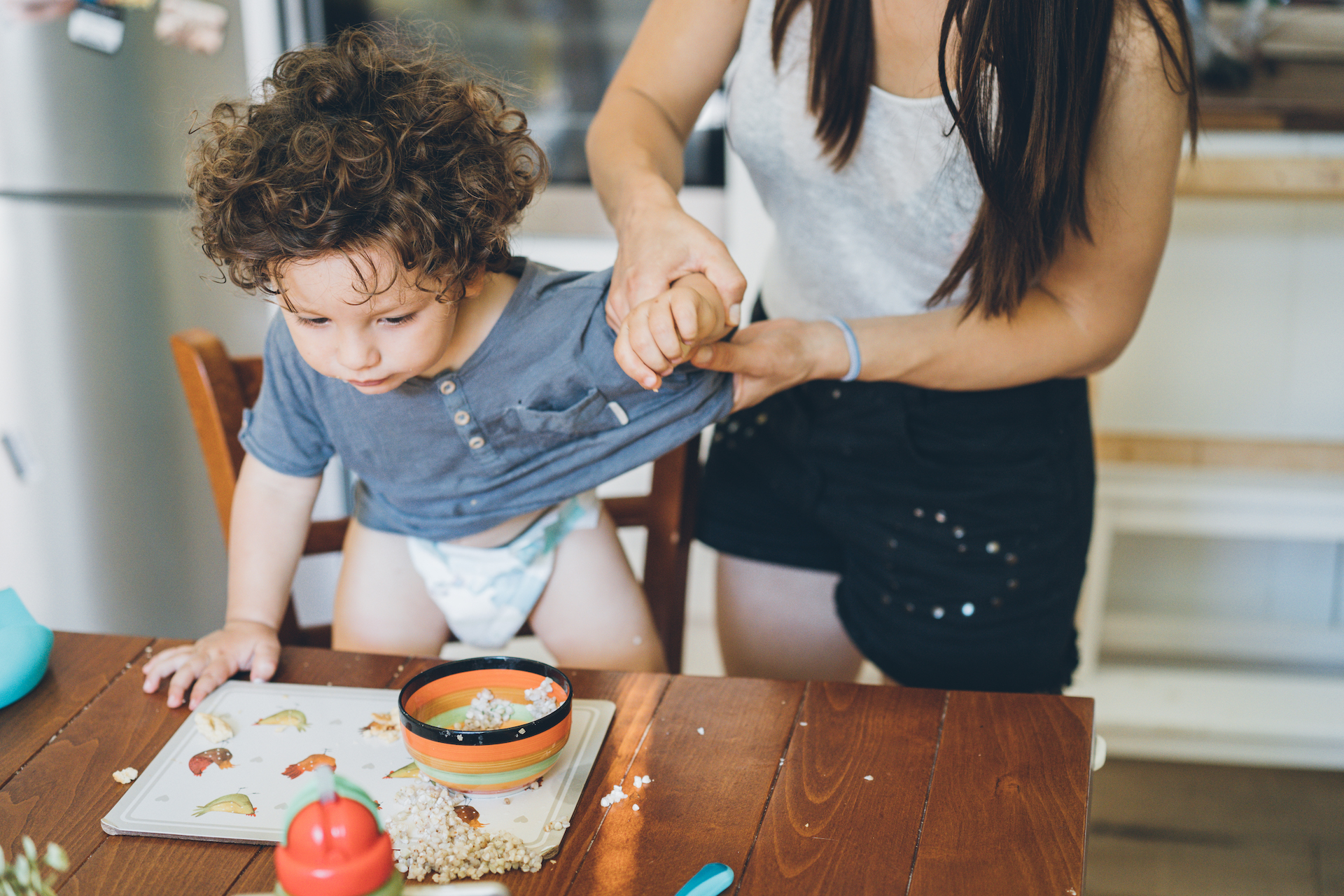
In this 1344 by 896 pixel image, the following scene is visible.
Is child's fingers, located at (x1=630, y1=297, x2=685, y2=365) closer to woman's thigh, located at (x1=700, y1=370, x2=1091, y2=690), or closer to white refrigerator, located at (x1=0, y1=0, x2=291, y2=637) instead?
woman's thigh, located at (x1=700, y1=370, x2=1091, y2=690)

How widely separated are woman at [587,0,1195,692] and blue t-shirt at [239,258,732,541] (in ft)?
0.26

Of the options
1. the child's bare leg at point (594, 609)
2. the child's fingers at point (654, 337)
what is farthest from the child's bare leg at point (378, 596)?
the child's fingers at point (654, 337)

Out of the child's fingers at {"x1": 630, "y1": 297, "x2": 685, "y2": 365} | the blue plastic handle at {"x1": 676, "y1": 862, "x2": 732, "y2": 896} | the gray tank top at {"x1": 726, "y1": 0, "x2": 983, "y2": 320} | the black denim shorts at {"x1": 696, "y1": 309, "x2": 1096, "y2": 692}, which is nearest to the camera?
the blue plastic handle at {"x1": 676, "y1": 862, "x2": 732, "y2": 896}

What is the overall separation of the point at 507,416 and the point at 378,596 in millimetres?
281

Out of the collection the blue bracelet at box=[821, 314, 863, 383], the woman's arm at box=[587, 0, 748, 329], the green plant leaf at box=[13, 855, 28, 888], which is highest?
the woman's arm at box=[587, 0, 748, 329]

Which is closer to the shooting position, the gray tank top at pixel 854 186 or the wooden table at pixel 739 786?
the wooden table at pixel 739 786

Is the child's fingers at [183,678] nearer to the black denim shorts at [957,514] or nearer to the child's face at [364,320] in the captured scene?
the child's face at [364,320]

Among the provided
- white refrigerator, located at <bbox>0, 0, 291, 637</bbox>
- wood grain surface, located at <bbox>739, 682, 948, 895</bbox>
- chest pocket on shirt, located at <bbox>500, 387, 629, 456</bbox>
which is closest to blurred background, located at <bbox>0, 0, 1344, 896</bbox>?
white refrigerator, located at <bbox>0, 0, 291, 637</bbox>

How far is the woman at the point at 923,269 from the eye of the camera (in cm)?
86

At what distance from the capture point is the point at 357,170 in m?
0.84

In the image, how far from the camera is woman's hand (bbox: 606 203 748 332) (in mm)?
823

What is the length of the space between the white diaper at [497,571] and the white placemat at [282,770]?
0.90ft

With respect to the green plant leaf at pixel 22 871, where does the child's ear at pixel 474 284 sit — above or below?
above

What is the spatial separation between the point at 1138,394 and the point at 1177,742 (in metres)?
0.62
